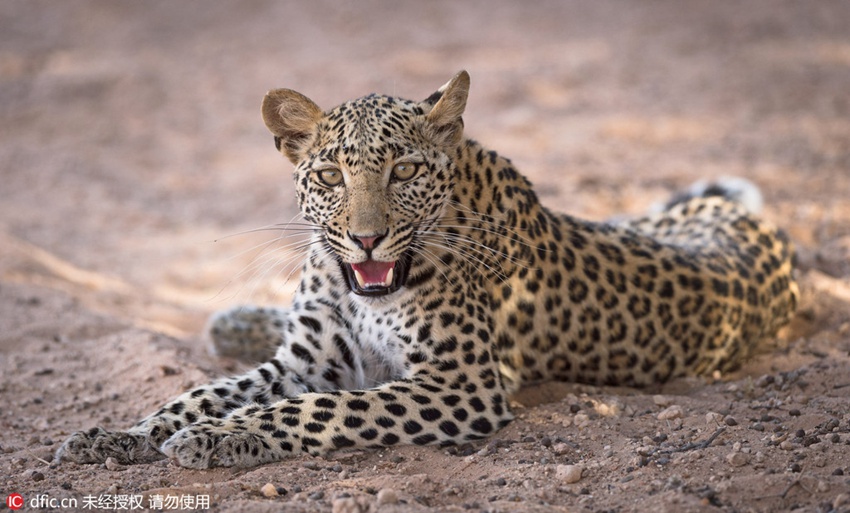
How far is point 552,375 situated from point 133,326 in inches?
150

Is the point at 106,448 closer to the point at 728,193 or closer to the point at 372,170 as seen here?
the point at 372,170

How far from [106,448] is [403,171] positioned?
237 centimetres

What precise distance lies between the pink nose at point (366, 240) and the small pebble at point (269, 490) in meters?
1.44

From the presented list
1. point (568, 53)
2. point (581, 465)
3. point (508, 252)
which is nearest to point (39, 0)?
point (568, 53)

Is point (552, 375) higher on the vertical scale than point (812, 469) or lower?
higher

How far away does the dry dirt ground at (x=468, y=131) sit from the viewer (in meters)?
5.26

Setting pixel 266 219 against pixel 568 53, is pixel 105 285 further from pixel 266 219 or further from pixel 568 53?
pixel 568 53

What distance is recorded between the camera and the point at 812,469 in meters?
5.02

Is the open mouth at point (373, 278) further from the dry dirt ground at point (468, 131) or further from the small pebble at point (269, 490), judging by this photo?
the small pebble at point (269, 490)

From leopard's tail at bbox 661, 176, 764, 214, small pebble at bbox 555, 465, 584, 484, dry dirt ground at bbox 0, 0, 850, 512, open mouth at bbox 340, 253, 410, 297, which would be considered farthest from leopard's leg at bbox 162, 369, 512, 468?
leopard's tail at bbox 661, 176, 764, 214

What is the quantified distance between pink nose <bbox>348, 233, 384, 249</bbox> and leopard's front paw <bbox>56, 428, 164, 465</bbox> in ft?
5.62

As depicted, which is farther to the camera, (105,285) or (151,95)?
(151,95)

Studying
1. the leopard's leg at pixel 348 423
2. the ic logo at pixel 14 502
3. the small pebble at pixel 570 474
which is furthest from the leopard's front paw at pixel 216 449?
the small pebble at pixel 570 474

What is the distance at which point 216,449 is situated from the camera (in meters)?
5.46
